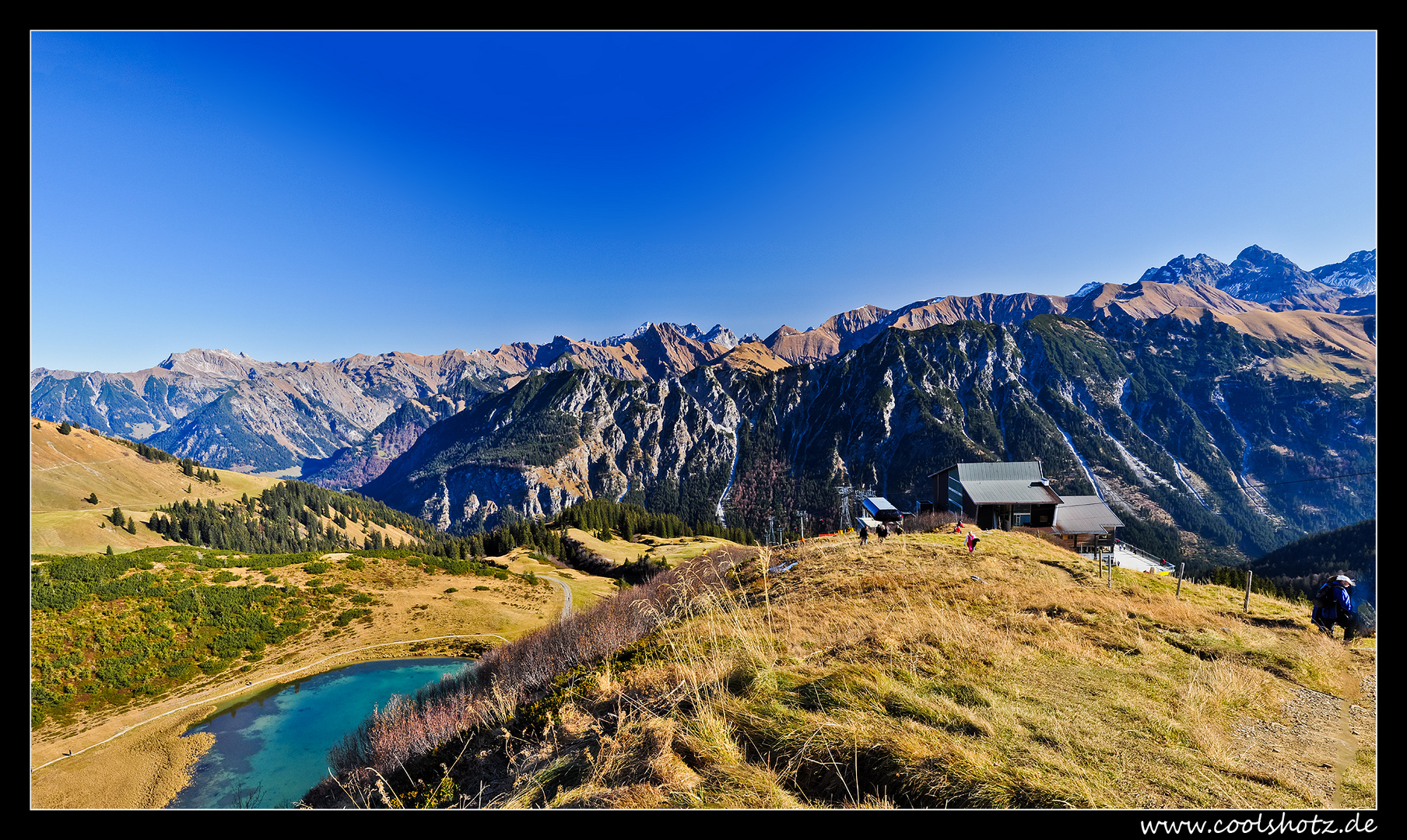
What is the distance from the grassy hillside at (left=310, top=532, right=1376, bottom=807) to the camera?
396 cm

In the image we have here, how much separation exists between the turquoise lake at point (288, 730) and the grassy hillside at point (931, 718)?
1597cm

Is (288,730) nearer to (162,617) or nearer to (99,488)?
(162,617)

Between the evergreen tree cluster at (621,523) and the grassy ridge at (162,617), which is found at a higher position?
the grassy ridge at (162,617)

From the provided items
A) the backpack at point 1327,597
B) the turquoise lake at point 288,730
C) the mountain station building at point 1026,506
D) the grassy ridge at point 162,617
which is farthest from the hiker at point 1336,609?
the grassy ridge at point 162,617

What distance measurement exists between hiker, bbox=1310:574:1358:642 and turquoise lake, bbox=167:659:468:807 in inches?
1301

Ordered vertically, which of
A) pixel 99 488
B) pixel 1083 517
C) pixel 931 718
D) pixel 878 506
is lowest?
pixel 99 488

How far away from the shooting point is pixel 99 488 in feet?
416

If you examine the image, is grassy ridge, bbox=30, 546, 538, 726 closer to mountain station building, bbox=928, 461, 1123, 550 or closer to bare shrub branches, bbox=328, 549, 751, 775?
bare shrub branches, bbox=328, 549, 751, 775

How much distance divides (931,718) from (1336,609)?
1258 cm

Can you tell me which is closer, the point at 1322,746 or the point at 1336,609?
the point at 1322,746

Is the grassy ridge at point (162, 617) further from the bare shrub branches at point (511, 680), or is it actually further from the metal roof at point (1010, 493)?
the metal roof at point (1010, 493)

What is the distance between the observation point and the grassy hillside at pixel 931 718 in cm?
396

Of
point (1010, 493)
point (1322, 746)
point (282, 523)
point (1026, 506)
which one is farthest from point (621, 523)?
point (1322, 746)
